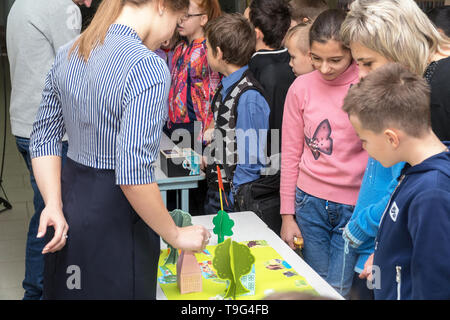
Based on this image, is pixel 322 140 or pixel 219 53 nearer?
pixel 322 140

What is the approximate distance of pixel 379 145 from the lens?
1.33 metres

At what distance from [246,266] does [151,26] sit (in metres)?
0.69

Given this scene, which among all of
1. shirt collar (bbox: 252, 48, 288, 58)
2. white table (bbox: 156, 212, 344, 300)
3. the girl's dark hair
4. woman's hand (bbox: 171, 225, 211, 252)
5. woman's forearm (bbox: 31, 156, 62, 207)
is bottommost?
white table (bbox: 156, 212, 344, 300)

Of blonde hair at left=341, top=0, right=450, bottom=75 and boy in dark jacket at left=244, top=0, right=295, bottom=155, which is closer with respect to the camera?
blonde hair at left=341, top=0, right=450, bottom=75

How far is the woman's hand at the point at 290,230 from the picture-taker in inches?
85.7

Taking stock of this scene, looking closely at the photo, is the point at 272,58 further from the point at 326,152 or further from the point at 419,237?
the point at 419,237

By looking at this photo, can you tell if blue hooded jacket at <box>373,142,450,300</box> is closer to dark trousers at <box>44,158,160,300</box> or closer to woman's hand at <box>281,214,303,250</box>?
dark trousers at <box>44,158,160,300</box>

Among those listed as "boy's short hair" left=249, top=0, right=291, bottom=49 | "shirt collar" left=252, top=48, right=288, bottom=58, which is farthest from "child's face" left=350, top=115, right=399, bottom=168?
"boy's short hair" left=249, top=0, right=291, bottom=49

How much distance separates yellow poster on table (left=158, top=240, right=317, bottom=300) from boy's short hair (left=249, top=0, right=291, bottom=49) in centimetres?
140

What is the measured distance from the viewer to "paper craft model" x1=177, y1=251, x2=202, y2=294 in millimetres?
1509

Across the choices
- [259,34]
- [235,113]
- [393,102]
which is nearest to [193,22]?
[259,34]

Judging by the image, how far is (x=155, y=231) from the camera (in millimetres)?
1292

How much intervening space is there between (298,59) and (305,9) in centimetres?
95

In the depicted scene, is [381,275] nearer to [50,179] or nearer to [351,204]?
[351,204]
